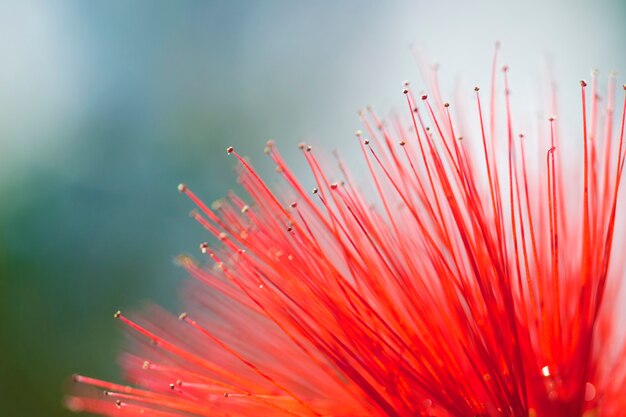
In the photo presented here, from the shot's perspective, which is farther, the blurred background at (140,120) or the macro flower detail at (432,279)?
the blurred background at (140,120)

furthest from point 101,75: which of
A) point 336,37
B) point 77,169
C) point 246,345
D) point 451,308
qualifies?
point 451,308

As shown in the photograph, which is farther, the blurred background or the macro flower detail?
the blurred background

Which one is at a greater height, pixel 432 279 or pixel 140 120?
pixel 140 120

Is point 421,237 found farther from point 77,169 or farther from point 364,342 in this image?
point 77,169
